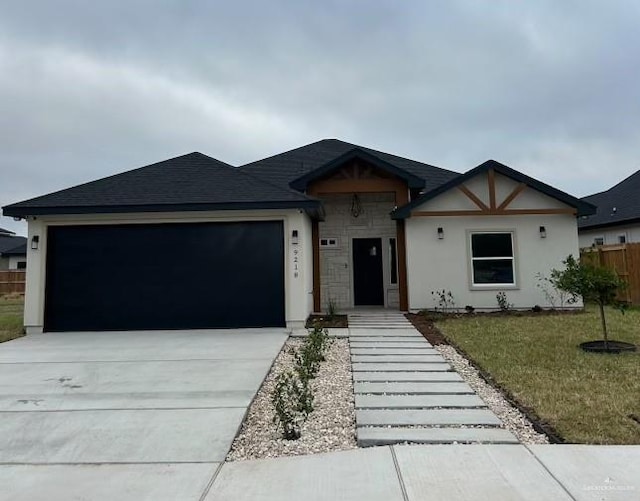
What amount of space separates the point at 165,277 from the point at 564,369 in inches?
303

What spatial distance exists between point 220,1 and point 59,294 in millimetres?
7600

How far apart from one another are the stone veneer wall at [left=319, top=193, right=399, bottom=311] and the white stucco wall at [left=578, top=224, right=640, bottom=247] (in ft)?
37.4

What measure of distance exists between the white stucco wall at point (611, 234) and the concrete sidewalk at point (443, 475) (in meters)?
17.5

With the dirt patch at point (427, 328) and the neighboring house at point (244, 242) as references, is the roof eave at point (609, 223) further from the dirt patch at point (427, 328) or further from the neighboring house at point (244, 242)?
the dirt patch at point (427, 328)

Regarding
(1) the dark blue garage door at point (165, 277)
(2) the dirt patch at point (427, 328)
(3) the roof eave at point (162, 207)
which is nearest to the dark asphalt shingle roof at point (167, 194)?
(3) the roof eave at point (162, 207)

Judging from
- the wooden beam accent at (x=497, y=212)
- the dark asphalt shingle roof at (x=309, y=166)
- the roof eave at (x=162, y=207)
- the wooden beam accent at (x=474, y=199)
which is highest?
the dark asphalt shingle roof at (x=309, y=166)

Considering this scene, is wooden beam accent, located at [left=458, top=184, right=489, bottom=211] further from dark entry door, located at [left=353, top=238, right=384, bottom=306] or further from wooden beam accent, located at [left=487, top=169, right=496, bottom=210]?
dark entry door, located at [left=353, top=238, right=384, bottom=306]

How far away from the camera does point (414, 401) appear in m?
4.55

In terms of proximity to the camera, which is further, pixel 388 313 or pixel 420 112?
pixel 420 112

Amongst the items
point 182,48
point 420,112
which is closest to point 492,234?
point 420,112

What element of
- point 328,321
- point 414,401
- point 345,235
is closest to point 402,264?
point 345,235

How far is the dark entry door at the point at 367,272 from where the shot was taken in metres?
12.8

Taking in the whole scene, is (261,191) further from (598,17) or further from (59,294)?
(598,17)

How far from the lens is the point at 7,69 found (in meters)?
12.0
